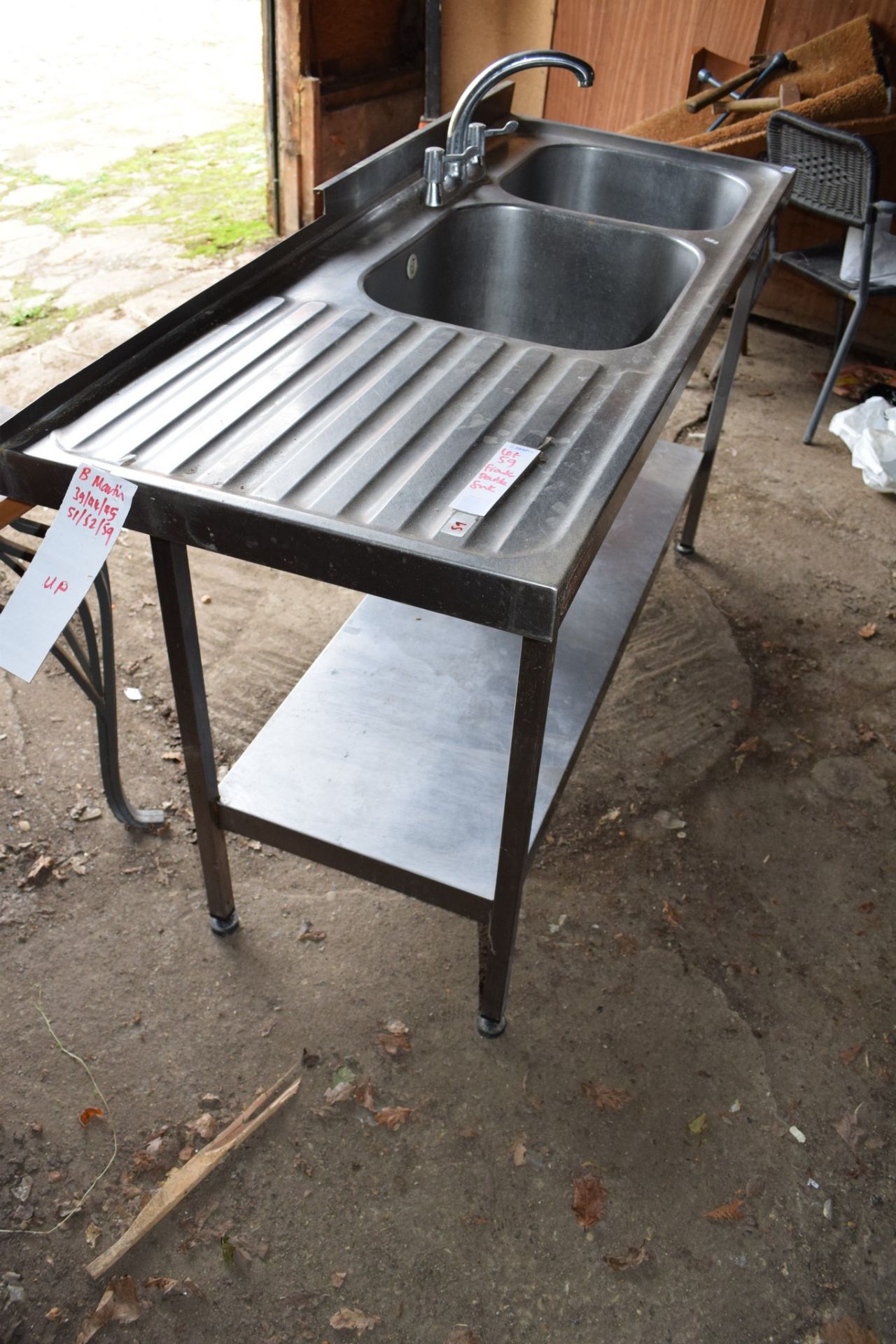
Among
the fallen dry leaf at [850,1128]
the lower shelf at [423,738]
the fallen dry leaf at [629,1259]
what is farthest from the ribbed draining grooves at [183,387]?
the fallen dry leaf at [850,1128]

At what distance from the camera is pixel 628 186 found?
2.51 meters

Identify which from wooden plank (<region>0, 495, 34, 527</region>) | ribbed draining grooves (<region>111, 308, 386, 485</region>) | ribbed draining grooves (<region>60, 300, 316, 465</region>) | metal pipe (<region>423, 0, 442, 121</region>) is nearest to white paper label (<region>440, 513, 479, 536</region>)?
ribbed draining grooves (<region>111, 308, 386, 485</region>)

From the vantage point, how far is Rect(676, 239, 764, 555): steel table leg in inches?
102

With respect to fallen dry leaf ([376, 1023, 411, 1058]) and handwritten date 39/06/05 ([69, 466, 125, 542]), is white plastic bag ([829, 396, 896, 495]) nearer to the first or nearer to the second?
fallen dry leaf ([376, 1023, 411, 1058])

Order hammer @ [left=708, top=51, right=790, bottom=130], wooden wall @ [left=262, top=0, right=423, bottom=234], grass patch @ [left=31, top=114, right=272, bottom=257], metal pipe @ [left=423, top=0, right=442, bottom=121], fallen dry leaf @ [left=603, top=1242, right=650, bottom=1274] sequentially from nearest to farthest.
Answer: fallen dry leaf @ [left=603, top=1242, right=650, bottom=1274], hammer @ [left=708, top=51, right=790, bottom=130], metal pipe @ [left=423, top=0, right=442, bottom=121], wooden wall @ [left=262, top=0, right=423, bottom=234], grass patch @ [left=31, top=114, right=272, bottom=257]

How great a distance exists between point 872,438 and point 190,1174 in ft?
9.77

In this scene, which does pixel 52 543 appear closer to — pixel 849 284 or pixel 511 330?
pixel 511 330

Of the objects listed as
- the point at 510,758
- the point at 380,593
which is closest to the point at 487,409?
the point at 380,593

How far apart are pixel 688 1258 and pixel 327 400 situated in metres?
1.39

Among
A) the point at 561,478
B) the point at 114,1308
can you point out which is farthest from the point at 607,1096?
the point at 561,478

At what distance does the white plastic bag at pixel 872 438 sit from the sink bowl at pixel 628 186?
1229 mm

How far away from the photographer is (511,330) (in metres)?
2.35

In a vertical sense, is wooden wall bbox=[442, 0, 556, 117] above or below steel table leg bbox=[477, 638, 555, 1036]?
above

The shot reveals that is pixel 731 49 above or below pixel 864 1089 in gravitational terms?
above
